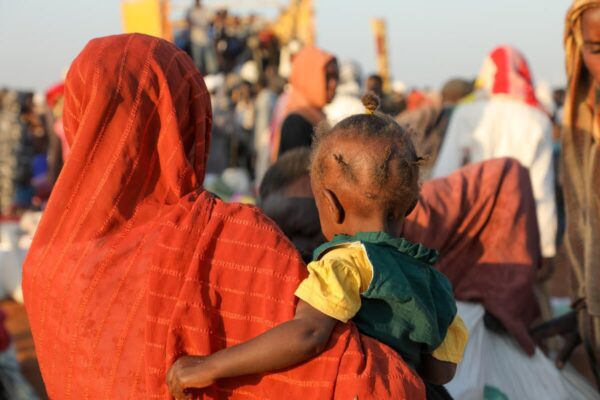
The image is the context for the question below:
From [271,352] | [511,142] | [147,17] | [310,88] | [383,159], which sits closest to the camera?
[271,352]

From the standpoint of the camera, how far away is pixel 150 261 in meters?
2.22

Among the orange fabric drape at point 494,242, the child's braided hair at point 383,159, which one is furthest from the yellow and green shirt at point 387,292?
the orange fabric drape at point 494,242

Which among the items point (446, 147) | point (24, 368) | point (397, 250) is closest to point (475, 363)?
point (397, 250)

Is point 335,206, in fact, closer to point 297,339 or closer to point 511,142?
point 297,339

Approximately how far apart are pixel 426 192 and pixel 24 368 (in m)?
4.47

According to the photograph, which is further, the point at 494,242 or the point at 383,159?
the point at 494,242

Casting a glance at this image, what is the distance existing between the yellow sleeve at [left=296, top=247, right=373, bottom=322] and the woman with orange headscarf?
393cm

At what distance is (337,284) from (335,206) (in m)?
0.27

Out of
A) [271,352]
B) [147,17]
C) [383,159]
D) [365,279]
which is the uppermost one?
[383,159]

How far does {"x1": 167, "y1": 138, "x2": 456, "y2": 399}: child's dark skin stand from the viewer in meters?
2.01

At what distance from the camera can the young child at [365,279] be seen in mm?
2025

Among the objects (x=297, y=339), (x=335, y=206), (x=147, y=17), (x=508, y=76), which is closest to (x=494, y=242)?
(x=335, y=206)

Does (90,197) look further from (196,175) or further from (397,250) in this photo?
(397,250)

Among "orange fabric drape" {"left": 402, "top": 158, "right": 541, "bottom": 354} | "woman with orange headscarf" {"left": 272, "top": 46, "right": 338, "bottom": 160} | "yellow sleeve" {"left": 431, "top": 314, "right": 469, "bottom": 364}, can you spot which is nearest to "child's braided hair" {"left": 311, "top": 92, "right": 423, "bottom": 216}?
"yellow sleeve" {"left": 431, "top": 314, "right": 469, "bottom": 364}
